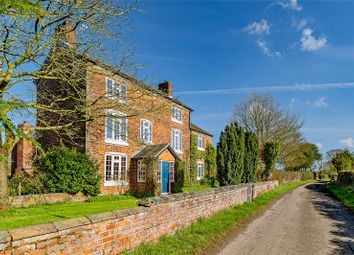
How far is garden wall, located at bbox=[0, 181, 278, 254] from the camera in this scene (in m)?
4.17

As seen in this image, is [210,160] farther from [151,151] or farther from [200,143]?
[151,151]

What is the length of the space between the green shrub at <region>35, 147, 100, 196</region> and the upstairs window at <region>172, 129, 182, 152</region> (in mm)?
11781

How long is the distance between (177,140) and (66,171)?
1409 cm

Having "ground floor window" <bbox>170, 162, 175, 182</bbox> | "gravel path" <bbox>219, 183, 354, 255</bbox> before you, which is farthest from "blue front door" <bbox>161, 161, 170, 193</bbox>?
"gravel path" <bbox>219, 183, 354, 255</bbox>

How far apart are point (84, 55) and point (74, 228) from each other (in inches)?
288

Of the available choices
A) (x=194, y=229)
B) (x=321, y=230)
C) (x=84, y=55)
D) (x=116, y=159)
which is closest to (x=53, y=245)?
(x=194, y=229)

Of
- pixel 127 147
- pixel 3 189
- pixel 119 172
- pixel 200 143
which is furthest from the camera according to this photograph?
pixel 200 143

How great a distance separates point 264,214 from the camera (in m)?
13.1

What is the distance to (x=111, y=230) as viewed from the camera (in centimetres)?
569

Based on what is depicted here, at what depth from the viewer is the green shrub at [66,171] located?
49.1 feet

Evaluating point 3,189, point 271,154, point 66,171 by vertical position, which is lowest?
point 3,189

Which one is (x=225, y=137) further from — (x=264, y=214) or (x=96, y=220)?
(x=96, y=220)

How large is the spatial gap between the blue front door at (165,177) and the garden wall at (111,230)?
1177cm

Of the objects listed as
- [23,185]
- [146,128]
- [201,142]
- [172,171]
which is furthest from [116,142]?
[201,142]
